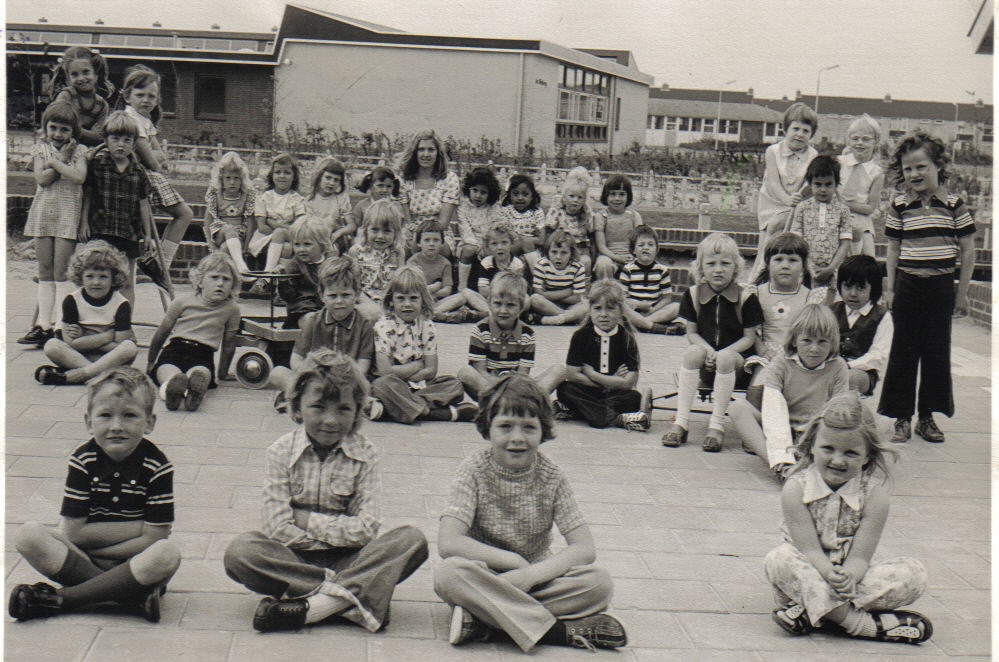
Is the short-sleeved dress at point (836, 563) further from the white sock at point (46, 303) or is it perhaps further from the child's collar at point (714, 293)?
the white sock at point (46, 303)

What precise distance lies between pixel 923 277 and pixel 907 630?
122 inches

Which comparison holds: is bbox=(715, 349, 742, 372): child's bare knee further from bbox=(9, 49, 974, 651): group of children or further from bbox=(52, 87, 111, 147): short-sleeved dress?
bbox=(52, 87, 111, 147): short-sleeved dress

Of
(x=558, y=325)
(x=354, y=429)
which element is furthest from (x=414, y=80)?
(x=354, y=429)

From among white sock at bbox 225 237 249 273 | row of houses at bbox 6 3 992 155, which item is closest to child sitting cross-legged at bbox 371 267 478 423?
white sock at bbox 225 237 249 273

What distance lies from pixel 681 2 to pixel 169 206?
3.60 metres

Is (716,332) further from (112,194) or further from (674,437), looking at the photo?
(112,194)

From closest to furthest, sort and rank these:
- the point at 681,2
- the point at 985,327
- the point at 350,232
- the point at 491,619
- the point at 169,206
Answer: the point at 491,619 < the point at 681,2 < the point at 169,206 < the point at 350,232 < the point at 985,327

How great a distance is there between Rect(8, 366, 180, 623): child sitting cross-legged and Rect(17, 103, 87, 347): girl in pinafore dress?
401 centimetres

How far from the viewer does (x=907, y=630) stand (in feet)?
11.8

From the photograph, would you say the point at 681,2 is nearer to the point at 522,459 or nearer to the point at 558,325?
the point at 522,459

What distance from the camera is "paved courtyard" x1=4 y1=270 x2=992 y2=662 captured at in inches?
133

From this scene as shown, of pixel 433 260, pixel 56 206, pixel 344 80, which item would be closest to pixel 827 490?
pixel 56 206

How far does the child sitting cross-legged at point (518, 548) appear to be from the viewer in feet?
11.2

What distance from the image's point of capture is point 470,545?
3.52m
